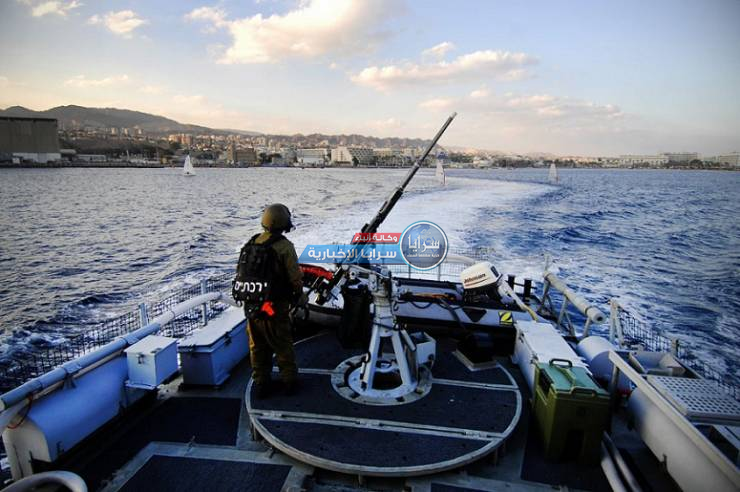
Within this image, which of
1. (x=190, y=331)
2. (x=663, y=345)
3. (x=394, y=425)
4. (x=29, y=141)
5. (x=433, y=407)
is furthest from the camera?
(x=29, y=141)

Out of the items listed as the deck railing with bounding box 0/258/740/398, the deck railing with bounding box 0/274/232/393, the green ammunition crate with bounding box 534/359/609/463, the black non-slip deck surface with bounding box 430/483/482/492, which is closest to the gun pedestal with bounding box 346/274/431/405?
the black non-slip deck surface with bounding box 430/483/482/492

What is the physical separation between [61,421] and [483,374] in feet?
13.7

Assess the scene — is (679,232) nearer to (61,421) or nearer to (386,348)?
(386,348)

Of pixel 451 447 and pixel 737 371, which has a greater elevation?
pixel 451 447

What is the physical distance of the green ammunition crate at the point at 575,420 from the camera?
3.41 meters

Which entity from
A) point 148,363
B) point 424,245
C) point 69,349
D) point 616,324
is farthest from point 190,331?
point 616,324

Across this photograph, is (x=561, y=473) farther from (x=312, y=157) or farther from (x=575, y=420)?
(x=312, y=157)

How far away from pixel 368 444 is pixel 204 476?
1391mm

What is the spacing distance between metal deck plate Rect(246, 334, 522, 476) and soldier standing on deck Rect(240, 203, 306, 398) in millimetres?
254

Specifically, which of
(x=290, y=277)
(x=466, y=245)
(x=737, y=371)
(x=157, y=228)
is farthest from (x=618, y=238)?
(x=157, y=228)

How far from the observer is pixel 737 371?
28.7 feet

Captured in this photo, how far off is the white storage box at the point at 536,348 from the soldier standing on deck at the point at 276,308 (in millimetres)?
2593

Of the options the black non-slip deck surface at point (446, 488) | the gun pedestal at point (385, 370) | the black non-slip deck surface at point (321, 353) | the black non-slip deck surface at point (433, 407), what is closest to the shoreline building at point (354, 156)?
the black non-slip deck surface at point (321, 353)

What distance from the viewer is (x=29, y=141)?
125875 millimetres
